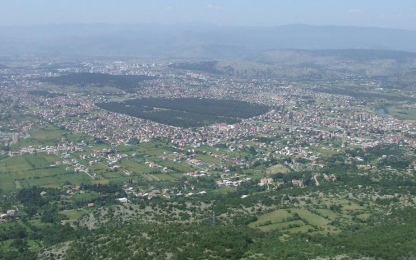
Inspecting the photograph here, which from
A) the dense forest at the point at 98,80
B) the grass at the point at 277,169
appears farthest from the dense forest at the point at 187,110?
the grass at the point at 277,169

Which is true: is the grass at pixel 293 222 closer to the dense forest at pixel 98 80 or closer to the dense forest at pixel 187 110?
the dense forest at pixel 187 110

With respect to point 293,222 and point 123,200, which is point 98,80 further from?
point 293,222

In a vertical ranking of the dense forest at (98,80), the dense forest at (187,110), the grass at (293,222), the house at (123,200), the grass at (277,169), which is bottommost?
the dense forest at (98,80)

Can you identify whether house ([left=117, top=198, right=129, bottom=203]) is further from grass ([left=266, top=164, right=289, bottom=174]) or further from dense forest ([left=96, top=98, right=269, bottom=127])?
dense forest ([left=96, top=98, right=269, bottom=127])

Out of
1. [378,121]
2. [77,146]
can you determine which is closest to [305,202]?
[77,146]

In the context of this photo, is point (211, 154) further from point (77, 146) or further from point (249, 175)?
point (77, 146)

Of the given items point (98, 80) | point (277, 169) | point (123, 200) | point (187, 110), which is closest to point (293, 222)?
point (123, 200)
